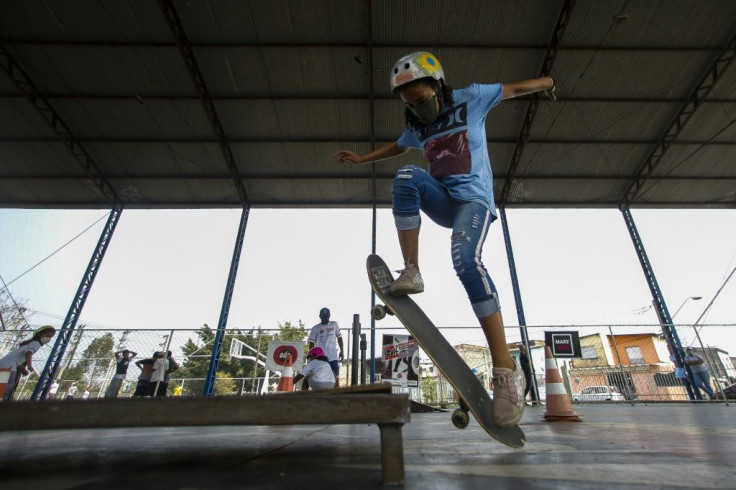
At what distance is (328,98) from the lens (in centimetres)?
993

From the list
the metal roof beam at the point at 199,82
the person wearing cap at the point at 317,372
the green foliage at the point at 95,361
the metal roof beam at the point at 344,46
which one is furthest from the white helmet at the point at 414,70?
the green foliage at the point at 95,361

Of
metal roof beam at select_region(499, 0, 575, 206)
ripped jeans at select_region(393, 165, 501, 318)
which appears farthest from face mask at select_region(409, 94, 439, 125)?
metal roof beam at select_region(499, 0, 575, 206)

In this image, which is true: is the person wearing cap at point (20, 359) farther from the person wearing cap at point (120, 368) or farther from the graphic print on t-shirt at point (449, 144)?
the graphic print on t-shirt at point (449, 144)

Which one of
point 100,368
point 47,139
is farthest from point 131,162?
point 100,368

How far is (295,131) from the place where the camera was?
1067cm

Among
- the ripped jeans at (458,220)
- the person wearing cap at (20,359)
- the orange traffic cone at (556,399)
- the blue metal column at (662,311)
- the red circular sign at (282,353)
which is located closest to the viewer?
the ripped jeans at (458,220)

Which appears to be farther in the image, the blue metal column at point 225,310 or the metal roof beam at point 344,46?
the blue metal column at point 225,310

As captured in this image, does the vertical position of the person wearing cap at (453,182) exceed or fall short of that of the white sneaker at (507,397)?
it exceeds it

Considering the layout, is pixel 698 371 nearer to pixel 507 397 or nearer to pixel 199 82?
pixel 507 397

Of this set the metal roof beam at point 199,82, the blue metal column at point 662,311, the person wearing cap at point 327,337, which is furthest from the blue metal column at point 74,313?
the blue metal column at point 662,311

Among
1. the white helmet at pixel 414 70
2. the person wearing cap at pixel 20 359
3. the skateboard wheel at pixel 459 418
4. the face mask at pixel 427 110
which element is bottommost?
the skateboard wheel at pixel 459 418

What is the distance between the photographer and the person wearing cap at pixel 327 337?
5792 mm

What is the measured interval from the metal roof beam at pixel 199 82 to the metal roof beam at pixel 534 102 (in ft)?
27.0

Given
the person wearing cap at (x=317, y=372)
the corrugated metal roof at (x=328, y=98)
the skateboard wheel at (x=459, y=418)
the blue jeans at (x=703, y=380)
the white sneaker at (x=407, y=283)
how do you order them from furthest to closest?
1. the blue jeans at (x=703, y=380)
2. the corrugated metal roof at (x=328, y=98)
3. the person wearing cap at (x=317, y=372)
4. the white sneaker at (x=407, y=283)
5. the skateboard wheel at (x=459, y=418)
